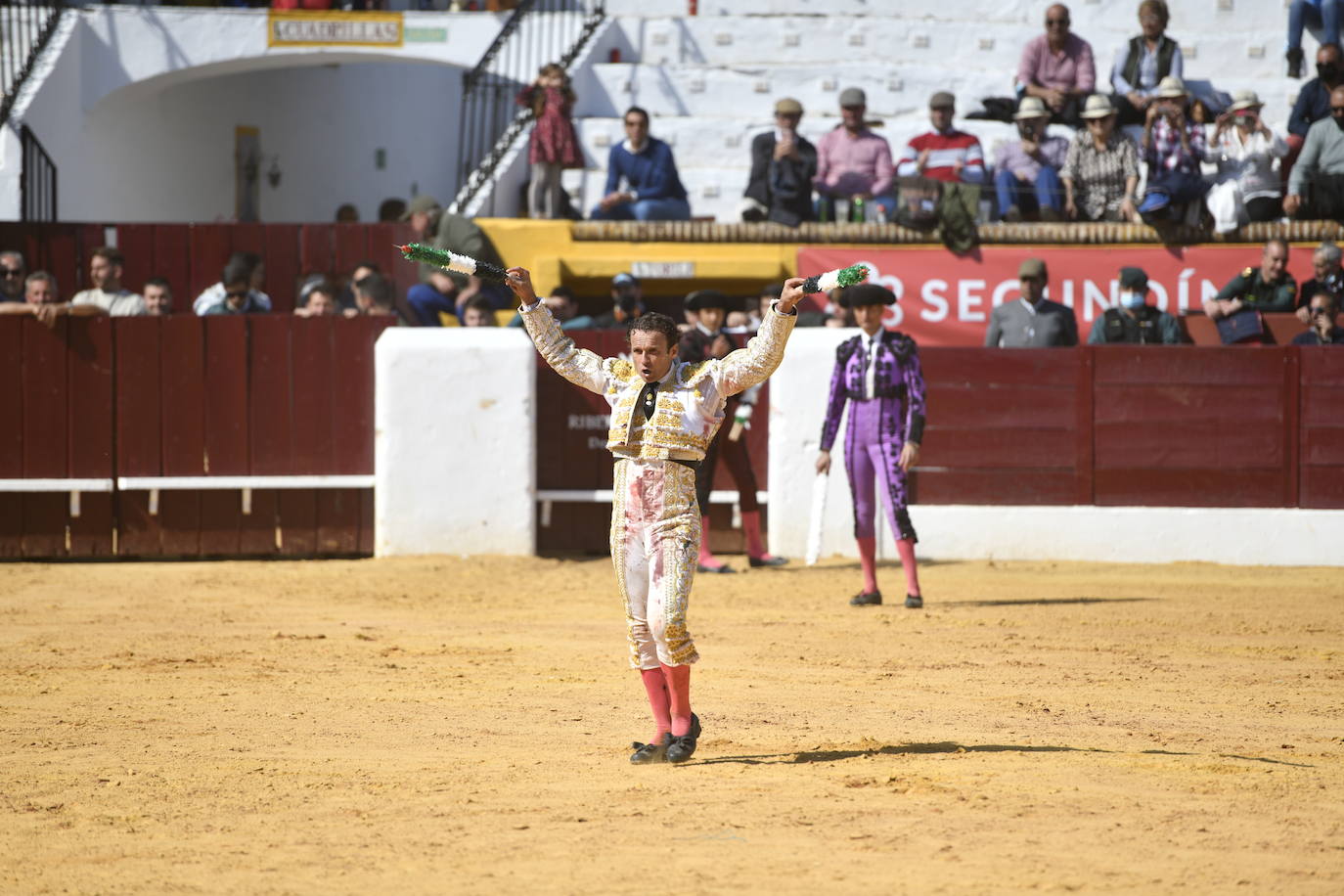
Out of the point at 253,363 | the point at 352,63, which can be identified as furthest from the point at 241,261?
the point at 352,63

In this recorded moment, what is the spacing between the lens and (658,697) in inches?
234

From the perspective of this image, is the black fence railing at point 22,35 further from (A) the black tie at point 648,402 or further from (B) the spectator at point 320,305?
(A) the black tie at point 648,402

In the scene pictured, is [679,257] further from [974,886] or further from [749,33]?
[974,886]

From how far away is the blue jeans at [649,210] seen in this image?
1439cm

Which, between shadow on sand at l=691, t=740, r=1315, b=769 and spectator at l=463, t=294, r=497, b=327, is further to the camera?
spectator at l=463, t=294, r=497, b=327

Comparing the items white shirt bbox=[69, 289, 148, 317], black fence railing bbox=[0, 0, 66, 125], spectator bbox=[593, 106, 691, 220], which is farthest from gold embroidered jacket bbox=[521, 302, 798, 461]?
black fence railing bbox=[0, 0, 66, 125]

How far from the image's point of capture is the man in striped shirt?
1427 centimetres

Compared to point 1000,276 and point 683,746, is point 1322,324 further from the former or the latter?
point 683,746

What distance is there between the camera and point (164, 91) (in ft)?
61.3

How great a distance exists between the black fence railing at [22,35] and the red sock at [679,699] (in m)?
12.1

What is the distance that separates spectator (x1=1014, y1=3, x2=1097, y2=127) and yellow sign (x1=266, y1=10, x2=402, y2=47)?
238 inches

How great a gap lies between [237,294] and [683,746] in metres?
7.56

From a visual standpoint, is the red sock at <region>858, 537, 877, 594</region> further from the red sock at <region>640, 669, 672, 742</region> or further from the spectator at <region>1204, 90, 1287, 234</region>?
the spectator at <region>1204, 90, 1287, 234</region>

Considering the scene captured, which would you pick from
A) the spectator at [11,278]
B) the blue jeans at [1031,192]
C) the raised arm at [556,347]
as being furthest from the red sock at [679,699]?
the blue jeans at [1031,192]
